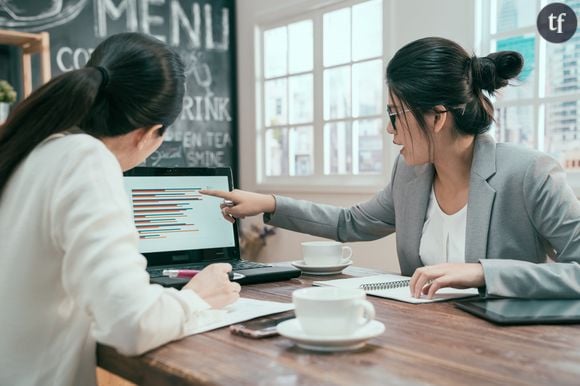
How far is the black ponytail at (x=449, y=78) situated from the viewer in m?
1.52

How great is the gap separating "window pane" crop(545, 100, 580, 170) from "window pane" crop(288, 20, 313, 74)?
5.92 ft

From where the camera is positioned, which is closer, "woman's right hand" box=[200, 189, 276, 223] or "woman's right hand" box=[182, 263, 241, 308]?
"woman's right hand" box=[182, 263, 241, 308]

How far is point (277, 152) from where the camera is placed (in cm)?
464

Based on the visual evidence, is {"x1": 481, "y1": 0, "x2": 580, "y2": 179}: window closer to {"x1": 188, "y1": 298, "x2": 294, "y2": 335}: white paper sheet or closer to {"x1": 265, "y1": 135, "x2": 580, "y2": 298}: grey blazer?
{"x1": 265, "y1": 135, "x2": 580, "y2": 298}: grey blazer

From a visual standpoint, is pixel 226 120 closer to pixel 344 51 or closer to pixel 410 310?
pixel 344 51

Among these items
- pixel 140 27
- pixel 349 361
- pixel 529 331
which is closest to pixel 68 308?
pixel 349 361

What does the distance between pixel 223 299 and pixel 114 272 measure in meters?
0.34

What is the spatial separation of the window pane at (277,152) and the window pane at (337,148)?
0.44 meters

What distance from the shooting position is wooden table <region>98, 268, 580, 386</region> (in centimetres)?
77

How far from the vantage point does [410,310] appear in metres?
1.17

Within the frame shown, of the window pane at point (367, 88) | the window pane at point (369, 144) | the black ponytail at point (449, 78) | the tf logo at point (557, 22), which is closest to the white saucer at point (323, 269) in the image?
the black ponytail at point (449, 78)

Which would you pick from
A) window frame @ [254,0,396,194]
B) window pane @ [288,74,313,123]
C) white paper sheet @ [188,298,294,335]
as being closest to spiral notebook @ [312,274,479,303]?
white paper sheet @ [188,298,294,335]

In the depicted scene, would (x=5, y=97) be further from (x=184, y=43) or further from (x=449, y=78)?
(x=449, y=78)

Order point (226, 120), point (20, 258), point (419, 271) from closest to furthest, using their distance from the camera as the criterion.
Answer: point (20, 258) < point (419, 271) < point (226, 120)
